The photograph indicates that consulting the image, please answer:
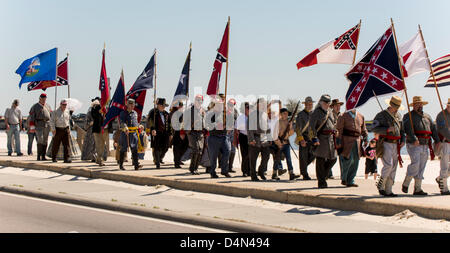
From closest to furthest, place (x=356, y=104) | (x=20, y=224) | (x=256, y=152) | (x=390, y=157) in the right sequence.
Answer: (x=20, y=224)
(x=390, y=157)
(x=356, y=104)
(x=256, y=152)

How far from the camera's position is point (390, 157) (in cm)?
1166

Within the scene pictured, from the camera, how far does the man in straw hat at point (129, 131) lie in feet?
55.9

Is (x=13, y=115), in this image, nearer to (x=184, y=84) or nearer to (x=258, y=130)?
(x=184, y=84)

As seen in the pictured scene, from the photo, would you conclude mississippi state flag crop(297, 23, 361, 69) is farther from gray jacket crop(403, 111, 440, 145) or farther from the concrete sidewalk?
gray jacket crop(403, 111, 440, 145)

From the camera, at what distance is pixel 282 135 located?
15.1 metres

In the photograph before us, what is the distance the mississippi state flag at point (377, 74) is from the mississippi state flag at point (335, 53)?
1.98 metres

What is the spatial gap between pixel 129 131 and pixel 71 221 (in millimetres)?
7047

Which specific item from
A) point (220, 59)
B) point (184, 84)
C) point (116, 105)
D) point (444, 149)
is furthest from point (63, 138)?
point (444, 149)

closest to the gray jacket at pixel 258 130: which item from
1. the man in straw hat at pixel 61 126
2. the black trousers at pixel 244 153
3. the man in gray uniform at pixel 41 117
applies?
the black trousers at pixel 244 153

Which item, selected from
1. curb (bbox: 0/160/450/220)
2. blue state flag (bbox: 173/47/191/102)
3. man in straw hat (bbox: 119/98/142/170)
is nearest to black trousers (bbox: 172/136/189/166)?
blue state flag (bbox: 173/47/191/102)

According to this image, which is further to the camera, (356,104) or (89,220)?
(356,104)
